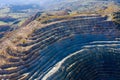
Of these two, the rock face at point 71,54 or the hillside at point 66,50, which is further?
the hillside at point 66,50

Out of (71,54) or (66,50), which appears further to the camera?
(66,50)

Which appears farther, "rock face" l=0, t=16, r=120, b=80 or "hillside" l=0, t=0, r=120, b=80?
"hillside" l=0, t=0, r=120, b=80

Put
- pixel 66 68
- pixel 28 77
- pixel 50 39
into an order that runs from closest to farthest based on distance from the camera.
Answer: pixel 28 77
pixel 66 68
pixel 50 39

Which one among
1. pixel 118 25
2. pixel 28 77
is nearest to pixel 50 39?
pixel 28 77

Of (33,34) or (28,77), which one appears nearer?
(28,77)

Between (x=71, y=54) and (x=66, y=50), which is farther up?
(x=66, y=50)

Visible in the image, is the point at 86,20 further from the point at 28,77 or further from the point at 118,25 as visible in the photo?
the point at 28,77

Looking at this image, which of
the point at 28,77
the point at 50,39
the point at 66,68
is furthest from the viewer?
the point at 50,39

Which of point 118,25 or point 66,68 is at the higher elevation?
point 118,25
